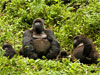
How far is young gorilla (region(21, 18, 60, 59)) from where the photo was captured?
9797 millimetres

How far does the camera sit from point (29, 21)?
13.8 m

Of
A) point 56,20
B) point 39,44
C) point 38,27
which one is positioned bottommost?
point 56,20

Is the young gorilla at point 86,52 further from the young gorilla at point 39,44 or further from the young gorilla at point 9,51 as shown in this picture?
the young gorilla at point 9,51

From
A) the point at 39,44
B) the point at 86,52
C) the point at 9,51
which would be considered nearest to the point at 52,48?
the point at 39,44

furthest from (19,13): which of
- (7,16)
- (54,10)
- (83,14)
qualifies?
(83,14)

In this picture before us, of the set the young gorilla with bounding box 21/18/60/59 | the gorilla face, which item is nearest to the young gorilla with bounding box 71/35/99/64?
the gorilla face

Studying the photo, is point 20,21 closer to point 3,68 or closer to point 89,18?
point 89,18

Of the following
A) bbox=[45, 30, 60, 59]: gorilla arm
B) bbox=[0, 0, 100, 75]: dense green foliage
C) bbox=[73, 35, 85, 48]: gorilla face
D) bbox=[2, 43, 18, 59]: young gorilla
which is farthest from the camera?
bbox=[0, 0, 100, 75]: dense green foliage

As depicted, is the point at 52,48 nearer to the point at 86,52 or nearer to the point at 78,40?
the point at 78,40

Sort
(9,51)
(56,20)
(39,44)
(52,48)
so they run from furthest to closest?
(56,20), (52,48), (39,44), (9,51)

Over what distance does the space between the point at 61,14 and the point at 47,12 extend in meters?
0.63

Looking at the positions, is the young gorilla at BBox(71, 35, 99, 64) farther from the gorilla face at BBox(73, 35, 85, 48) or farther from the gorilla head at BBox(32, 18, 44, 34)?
the gorilla head at BBox(32, 18, 44, 34)

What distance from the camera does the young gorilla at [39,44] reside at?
32.1 ft

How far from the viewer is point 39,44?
9.91 metres
